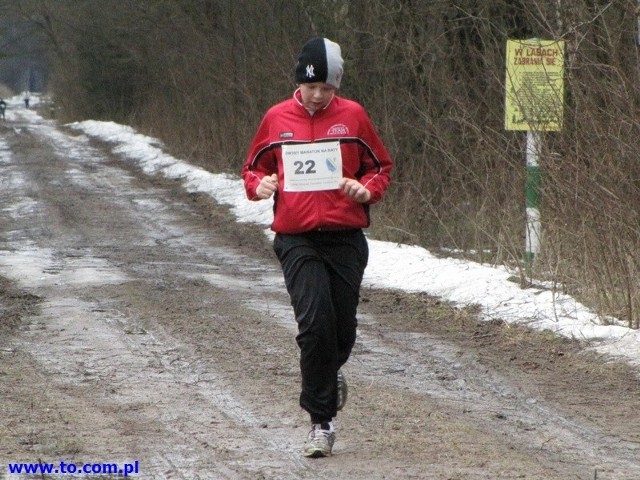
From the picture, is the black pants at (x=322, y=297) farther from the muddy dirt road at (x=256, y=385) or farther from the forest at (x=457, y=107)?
the forest at (x=457, y=107)

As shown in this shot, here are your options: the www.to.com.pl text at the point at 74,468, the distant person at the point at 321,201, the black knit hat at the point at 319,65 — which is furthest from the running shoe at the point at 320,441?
the black knit hat at the point at 319,65

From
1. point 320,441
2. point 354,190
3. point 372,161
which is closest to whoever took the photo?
point 354,190

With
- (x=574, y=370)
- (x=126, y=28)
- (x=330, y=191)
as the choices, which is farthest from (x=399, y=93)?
(x=126, y=28)

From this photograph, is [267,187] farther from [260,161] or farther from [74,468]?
[74,468]

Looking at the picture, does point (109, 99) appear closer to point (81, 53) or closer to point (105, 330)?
point (81, 53)

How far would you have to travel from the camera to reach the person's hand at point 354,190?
5.61 m

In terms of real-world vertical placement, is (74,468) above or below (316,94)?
below

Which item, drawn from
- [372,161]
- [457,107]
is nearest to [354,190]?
[372,161]

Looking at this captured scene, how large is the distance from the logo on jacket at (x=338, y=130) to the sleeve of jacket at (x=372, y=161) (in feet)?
0.26

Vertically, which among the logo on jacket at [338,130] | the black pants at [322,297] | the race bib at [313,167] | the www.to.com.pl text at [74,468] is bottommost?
the www.to.com.pl text at [74,468]

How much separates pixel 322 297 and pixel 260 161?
722 mm

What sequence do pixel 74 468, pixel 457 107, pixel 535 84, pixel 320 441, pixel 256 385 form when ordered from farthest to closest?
pixel 457 107, pixel 535 84, pixel 256 385, pixel 320 441, pixel 74 468

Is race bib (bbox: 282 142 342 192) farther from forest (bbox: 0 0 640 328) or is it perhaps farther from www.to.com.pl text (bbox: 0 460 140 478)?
forest (bbox: 0 0 640 328)

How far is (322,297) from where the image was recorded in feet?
18.7
